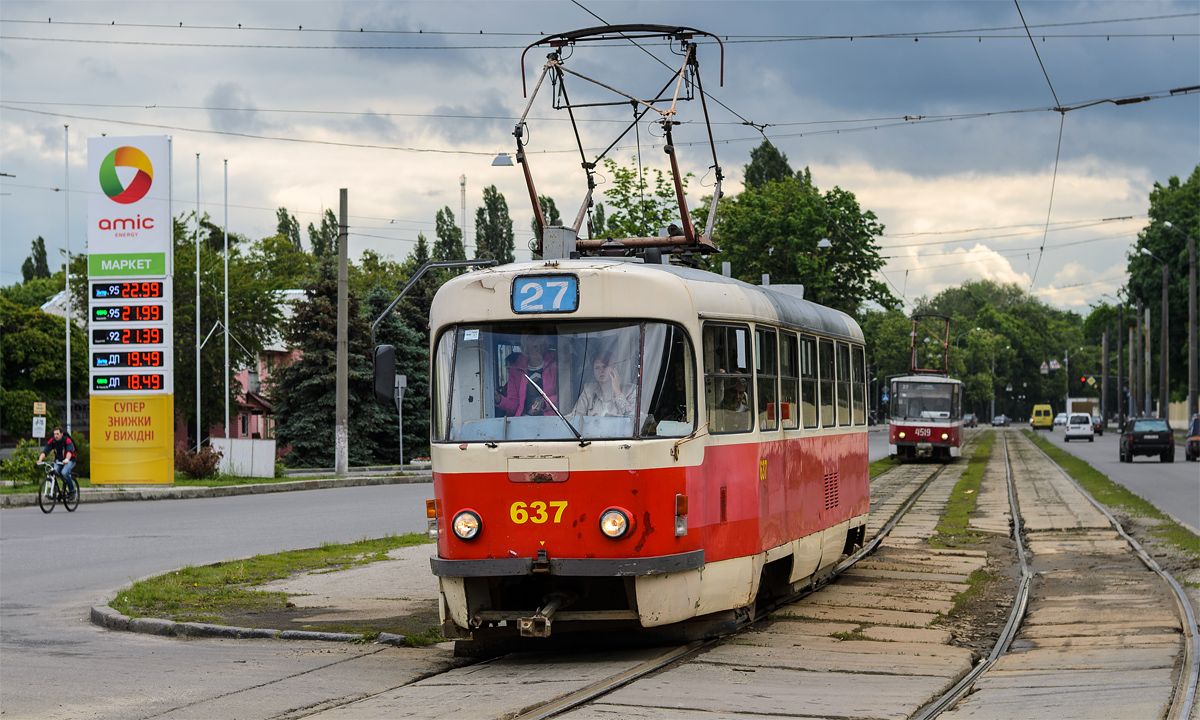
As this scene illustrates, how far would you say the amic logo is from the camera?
32344 mm

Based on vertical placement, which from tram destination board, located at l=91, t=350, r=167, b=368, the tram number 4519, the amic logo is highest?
the amic logo

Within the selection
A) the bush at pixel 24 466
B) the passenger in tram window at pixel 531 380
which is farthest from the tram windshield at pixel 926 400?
the passenger in tram window at pixel 531 380

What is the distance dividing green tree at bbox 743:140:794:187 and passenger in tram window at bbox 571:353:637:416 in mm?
65785

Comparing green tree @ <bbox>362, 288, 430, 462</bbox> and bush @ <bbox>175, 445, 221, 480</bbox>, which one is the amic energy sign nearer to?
bush @ <bbox>175, 445, 221, 480</bbox>

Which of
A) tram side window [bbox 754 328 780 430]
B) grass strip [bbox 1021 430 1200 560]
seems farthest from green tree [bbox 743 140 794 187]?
tram side window [bbox 754 328 780 430]

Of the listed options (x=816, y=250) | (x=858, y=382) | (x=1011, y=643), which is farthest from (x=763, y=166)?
(x=1011, y=643)

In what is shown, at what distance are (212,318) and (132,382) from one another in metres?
25.8

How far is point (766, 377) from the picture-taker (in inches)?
429

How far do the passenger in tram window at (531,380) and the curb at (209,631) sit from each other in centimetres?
231

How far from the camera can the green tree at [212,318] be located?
5650 cm

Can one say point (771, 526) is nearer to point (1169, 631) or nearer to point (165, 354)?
point (1169, 631)

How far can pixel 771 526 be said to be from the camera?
10.7 meters

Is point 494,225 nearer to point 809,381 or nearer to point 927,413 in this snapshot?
point 927,413

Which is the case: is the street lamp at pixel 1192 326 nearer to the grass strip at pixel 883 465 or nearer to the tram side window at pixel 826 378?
the grass strip at pixel 883 465
